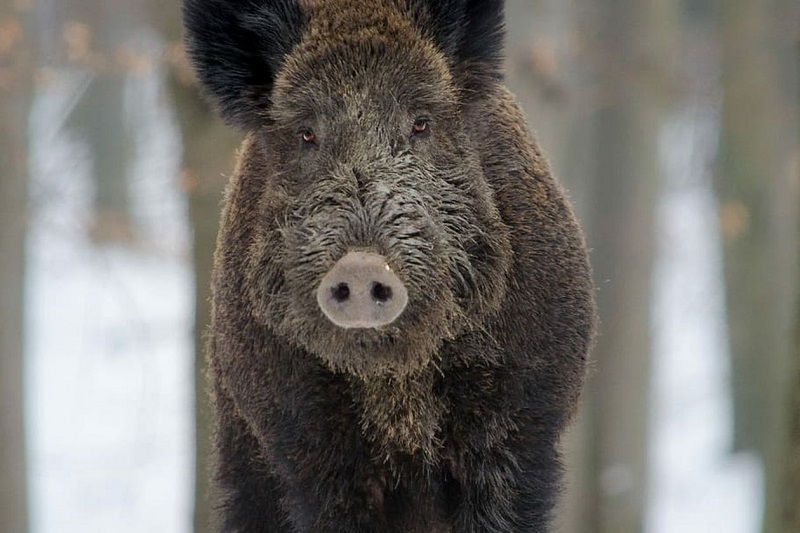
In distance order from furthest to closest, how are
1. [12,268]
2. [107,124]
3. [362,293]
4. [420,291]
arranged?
[107,124], [12,268], [420,291], [362,293]

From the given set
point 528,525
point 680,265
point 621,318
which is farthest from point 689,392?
point 528,525

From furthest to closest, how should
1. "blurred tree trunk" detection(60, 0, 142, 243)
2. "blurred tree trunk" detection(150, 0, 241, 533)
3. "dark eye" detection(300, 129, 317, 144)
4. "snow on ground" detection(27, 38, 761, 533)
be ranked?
"blurred tree trunk" detection(60, 0, 142, 243)
"snow on ground" detection(27, 38, 761, 533)
"blurred tree trunk" detection(150, 0, 241, 533)
"dark eye" detection(300, 129, 317, 144)

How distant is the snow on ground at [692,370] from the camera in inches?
503

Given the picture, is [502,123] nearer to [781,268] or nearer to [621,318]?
[621,318]

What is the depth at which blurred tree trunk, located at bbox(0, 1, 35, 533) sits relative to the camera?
347 inches

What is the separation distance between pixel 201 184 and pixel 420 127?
270 cm

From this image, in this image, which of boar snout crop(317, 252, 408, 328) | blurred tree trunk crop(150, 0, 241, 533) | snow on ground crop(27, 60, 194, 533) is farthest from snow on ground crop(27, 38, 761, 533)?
boar snout crop(317, 252, 408, 328)

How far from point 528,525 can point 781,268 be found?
10.6 m

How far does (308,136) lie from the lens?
419 cm

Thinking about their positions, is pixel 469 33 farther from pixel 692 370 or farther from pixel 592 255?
pixel 692 370

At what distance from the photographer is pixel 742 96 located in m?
13.0

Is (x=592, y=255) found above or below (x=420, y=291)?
above

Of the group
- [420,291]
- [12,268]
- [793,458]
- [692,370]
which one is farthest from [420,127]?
[692,370]

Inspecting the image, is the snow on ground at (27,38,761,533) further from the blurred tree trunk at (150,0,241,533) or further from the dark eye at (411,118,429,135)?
the dark eye at (411,118,429,135)
